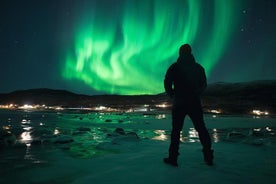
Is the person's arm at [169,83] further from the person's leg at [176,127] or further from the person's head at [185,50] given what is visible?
the person's head at [185,50]

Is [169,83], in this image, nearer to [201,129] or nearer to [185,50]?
[185,50]

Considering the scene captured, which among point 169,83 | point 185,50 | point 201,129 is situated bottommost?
point 201,129

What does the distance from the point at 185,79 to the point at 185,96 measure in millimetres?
383

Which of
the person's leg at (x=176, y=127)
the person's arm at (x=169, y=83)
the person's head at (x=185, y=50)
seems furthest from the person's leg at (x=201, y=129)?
the person's head at (x=185, y=50)

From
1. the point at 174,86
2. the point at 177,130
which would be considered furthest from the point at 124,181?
the point at 174,86

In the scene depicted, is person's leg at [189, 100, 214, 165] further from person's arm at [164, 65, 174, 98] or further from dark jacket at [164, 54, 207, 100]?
person's arm at [164, 65, 174, 98]

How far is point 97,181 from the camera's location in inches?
143

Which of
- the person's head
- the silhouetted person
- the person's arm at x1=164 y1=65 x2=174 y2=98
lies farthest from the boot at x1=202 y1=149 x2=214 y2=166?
the person's head

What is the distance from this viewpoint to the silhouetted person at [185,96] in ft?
15.9

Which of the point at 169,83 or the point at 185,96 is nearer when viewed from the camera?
the point at 185,96

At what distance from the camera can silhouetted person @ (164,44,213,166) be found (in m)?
4.83

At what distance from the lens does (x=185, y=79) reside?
16.3 ft

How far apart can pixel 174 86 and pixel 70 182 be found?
2858 millimetres

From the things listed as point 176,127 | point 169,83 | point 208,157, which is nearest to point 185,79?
point 169,83
